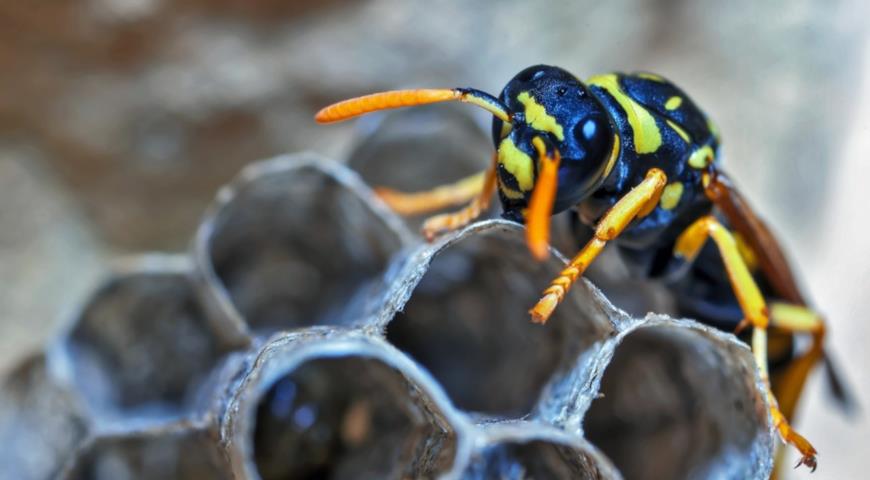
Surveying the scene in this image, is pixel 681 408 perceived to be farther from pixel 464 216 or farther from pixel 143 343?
pixel 143 343

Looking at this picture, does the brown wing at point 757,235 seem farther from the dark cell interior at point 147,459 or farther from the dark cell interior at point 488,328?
the dark cell interior at point 147,459

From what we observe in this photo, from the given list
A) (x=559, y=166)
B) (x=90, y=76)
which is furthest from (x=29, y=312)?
(x=559, y=166)

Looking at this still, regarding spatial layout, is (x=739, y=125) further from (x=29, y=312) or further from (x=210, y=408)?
(x=29, y=312)

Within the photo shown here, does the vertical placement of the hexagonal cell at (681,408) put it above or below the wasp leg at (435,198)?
below

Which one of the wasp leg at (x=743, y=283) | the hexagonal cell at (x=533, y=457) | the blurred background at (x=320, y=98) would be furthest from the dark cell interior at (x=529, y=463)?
the blurred background at (x=320, y=98)

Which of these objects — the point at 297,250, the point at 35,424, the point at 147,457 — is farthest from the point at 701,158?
the point at 35,424

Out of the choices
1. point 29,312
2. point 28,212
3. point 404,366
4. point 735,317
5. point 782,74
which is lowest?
point 29,312
